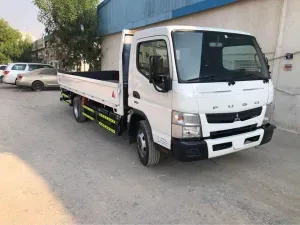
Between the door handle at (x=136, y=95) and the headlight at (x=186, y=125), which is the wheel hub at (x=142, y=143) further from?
the headlight at (x=186, y=125)

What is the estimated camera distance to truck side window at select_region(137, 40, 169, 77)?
3.64 m

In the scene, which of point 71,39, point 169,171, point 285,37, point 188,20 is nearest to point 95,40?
point 71,39

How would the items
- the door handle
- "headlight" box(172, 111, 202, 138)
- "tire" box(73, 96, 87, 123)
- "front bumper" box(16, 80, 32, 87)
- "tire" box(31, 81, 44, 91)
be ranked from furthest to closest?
"tire" box(31, 81, 44, 91)
"front bumper" box(16, 80, 32, 87)
"tire" box(73, 96, 87, 123)
the door handle
"headlight" box(172, 111, 202, 138)

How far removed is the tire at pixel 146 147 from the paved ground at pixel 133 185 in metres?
0.17

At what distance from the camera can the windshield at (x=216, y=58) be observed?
3539 mm

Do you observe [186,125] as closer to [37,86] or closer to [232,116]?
[232,116]

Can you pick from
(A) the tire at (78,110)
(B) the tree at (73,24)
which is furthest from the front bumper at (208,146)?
(B) the tree at (73,24)

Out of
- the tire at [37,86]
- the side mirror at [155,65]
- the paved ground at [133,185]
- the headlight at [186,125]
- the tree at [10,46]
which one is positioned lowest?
the paved ground at [133,185]

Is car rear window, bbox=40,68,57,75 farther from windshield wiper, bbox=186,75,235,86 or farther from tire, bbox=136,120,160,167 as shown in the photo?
windshield wiper, bbox=186,75,235,86

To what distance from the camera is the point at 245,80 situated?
3785 mm

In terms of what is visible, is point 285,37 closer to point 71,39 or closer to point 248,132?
Result: point 248,132

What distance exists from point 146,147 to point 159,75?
4.27 ft

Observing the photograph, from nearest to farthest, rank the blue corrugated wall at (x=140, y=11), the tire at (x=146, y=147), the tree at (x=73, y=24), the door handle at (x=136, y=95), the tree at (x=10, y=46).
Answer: the tire at (x=146, y=147) < the door handle at (x=136, y=95) < the blue corrugated wall at (x=140, y=11) < the tree at (x=73, y=24) < the tree at (x=10, y=46)

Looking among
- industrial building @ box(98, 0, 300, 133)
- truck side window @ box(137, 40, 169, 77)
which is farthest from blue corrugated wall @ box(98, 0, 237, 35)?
truck side window @ box(137, 40, 169, 77)
